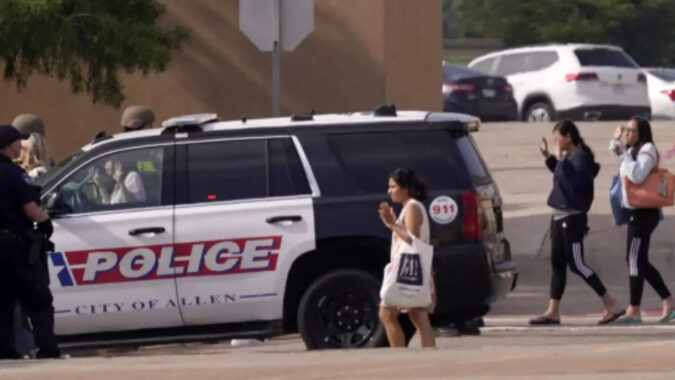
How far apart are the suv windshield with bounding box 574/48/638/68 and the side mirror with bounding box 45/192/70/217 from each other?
21.4 metres

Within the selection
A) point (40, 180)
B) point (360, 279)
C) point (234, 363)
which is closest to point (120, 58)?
point (40, 180)

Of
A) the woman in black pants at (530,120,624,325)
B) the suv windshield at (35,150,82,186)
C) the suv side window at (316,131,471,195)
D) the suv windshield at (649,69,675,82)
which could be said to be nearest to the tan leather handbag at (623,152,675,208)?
the woman in black pants at (530,120,624,325)

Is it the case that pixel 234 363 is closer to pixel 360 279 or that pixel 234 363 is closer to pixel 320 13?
pixel 360 279

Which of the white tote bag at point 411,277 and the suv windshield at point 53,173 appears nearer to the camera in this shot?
the white tote bag at point 411,277

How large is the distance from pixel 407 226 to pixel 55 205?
2510mm

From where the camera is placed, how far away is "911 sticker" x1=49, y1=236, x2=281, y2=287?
36.2ft

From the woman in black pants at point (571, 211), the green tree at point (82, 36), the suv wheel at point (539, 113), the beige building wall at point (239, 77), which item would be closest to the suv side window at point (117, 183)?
the green tree at point (82, 36)

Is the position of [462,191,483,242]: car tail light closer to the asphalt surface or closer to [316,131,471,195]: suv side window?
[316,131,471,195]: suv side window

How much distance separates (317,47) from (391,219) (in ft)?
27.4

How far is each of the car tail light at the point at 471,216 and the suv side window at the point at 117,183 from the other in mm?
2133

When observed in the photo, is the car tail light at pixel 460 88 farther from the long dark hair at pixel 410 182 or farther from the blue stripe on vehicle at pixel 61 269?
the long dark hair at pixel 410 182

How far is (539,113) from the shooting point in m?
31.8

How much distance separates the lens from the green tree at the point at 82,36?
13352 mm

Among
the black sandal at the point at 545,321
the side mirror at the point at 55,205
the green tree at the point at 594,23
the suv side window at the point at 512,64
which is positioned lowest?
the black sandal at the point at 545,321
